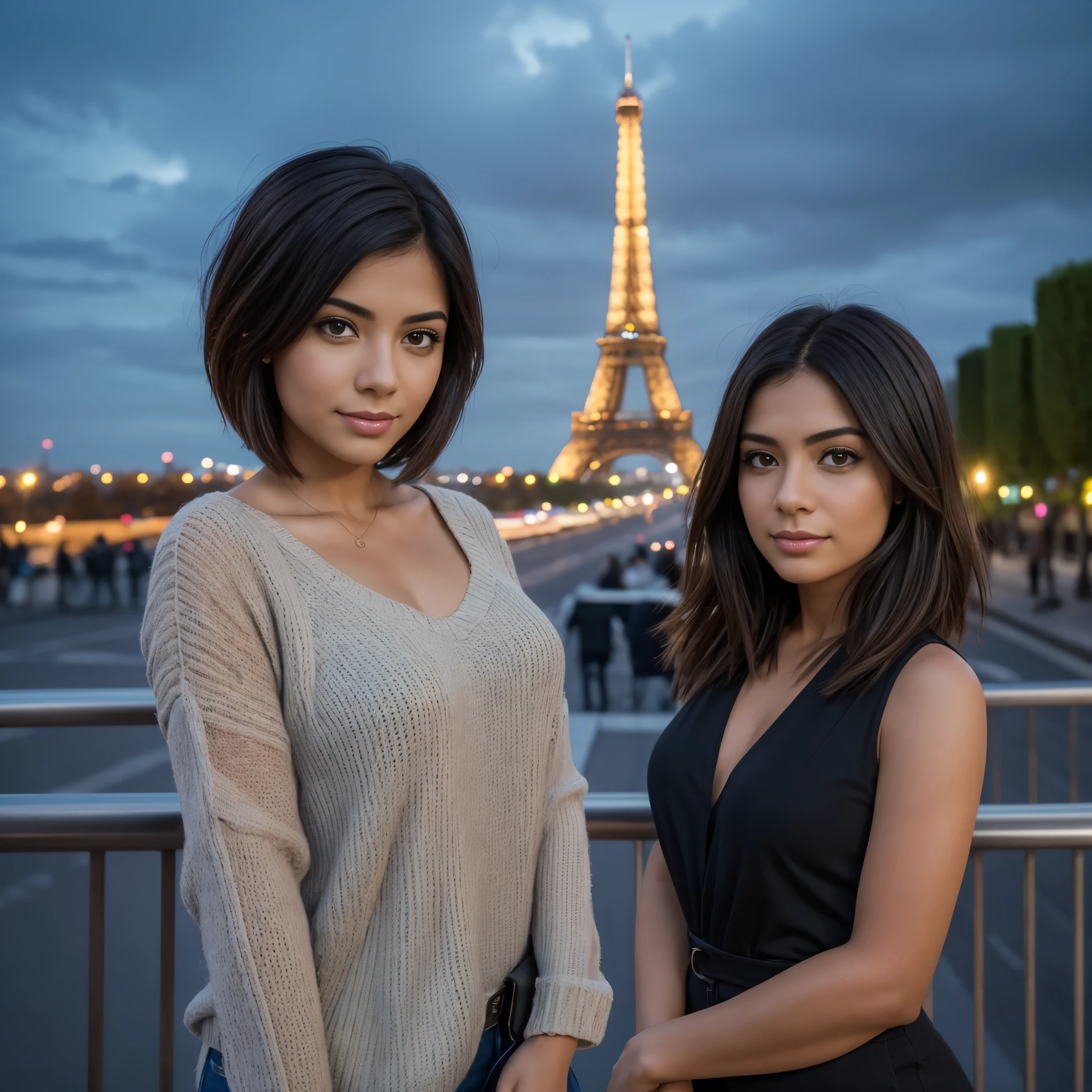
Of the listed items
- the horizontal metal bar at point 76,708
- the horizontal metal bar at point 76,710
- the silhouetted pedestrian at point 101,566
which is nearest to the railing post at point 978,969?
the horizontal metal bar at point 76,708

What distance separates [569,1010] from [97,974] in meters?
0.89

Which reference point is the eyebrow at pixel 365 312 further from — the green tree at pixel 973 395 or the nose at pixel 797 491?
the green tree at pixel 973 395

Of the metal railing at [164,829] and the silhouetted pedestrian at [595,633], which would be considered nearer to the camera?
the metal railing at [164,829]

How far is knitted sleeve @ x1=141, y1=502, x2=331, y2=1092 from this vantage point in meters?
1.26

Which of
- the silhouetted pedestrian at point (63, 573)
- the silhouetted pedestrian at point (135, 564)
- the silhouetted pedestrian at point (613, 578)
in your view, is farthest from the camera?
the silhouetted pedestrian at point (63, 573)

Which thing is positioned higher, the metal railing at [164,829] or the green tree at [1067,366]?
the green tree at [1067,366]

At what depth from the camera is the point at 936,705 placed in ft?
4.38

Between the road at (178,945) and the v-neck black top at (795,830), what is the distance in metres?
0.38

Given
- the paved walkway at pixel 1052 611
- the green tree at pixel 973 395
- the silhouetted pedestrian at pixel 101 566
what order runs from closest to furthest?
the paved walkway at pixel 1052 611 → the silhouetted pedestrian at pixel 101 566 → the green tree at pixel 973 395

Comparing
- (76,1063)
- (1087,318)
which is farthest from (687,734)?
(1087,318)

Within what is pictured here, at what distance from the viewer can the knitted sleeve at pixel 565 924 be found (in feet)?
4.94

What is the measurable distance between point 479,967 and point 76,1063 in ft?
8.16

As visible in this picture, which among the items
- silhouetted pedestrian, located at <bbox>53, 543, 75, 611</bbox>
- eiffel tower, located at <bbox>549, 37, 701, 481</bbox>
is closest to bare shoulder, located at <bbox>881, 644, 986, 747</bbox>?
silhouetted pedestrian, located at <bbox>53, 543, 75, 611</bbox>

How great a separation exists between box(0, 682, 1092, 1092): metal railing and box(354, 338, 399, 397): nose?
2.30ft
